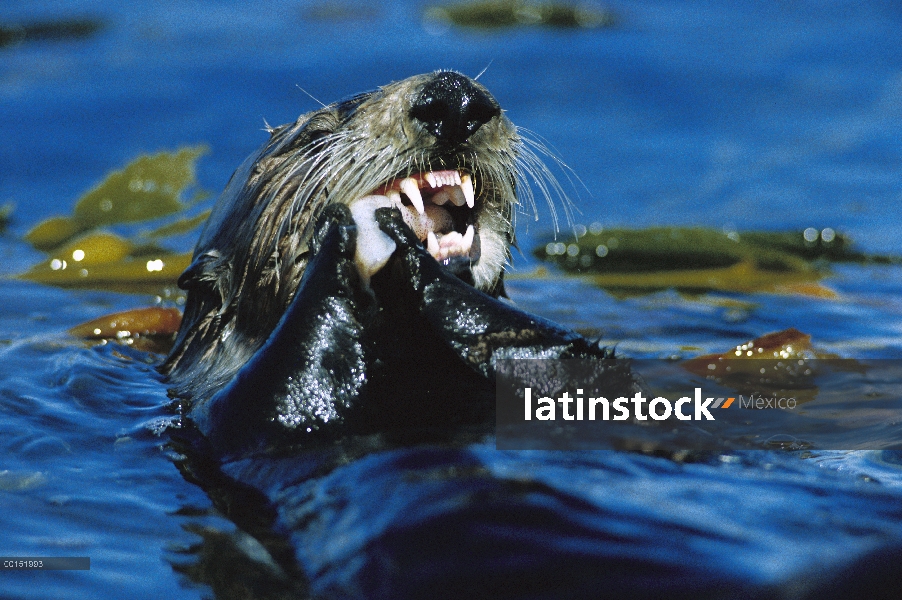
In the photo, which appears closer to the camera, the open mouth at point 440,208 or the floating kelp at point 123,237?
the open mouth at point 440,208

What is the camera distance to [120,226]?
25.0 feet

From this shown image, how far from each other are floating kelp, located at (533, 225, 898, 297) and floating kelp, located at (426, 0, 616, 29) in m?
4.37

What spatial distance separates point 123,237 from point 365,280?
191 inches

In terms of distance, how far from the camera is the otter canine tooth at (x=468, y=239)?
3287 millimetres

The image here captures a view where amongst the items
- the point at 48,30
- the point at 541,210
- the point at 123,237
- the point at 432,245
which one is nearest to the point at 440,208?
the point at 432,245

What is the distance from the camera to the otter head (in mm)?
3242

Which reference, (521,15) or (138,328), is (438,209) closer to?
(138,328)

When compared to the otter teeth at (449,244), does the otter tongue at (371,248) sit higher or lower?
lower

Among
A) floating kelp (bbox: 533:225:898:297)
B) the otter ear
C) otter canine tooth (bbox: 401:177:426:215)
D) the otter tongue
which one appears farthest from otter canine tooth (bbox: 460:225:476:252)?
floating kelp (bbox: 533:225:898:297)

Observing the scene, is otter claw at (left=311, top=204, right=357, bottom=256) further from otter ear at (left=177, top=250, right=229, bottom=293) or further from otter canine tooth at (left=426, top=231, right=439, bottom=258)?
otter ear at (left=177, top=250, right=229, bottom=293)

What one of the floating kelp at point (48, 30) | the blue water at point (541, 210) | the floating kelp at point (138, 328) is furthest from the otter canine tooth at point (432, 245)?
the floating kelp at point (48, 30)

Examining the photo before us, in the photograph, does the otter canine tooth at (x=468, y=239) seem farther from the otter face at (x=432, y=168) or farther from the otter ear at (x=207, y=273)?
the otter ear at (x=207, y=273)

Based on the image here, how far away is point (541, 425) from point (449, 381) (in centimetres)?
31

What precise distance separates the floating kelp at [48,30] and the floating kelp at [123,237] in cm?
311
